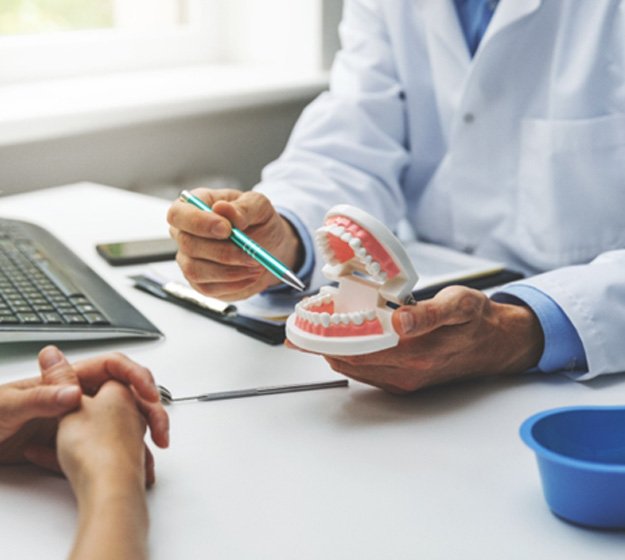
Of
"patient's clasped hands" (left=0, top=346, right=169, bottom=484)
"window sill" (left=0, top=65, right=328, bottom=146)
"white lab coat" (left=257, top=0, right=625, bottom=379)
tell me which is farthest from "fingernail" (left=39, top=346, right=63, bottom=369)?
"window sill" (left=0, top=65, right=328, bottom=146)

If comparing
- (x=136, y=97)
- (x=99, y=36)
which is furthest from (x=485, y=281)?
(x=99, y=36)

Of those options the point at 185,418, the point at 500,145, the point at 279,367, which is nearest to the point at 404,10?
the point at 500,145

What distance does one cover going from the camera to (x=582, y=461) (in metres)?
0.68

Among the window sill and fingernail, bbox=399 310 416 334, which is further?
the window sill

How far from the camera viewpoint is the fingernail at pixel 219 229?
3.37 ft

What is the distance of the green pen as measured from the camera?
0.97m

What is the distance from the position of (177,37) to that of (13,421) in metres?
1.73

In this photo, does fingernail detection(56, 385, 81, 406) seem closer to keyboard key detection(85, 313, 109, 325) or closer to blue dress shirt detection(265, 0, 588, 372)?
keyboard key detection(85, 313, 109, 325)

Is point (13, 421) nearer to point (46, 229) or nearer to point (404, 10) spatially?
point (46, 229)

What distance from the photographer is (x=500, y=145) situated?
4.69ft

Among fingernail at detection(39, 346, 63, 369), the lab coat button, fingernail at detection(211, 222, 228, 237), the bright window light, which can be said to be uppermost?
the bright window light

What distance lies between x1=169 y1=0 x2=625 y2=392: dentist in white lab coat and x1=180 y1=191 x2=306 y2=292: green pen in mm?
15

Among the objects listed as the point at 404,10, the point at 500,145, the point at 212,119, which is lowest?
the point at 212,119

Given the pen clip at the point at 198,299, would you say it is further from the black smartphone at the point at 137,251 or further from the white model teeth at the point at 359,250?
the white model teeth at the point at 359,250
